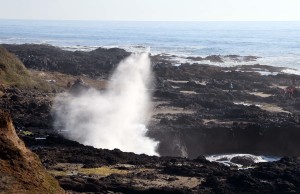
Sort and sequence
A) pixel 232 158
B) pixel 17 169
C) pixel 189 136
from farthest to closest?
1. pixel 189 136
2. pixel 232 158
3. pixel 17 169

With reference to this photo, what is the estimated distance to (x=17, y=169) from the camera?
48.8ft

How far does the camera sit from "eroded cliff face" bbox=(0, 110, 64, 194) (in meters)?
14.4

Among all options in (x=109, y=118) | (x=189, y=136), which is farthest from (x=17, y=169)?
(x=109, y=118)

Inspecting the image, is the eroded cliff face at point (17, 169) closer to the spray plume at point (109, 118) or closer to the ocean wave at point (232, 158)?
the ocean wave at point (232, 158)

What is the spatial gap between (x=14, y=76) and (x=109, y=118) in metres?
17.2

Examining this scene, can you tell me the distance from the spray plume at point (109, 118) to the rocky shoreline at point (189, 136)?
1.06 m

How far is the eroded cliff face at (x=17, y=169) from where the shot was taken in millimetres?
14367

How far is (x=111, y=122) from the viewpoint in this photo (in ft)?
121

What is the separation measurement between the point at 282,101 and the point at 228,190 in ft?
97.0

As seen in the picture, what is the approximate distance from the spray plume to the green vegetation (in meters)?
5.09

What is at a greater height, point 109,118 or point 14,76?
point 14,76

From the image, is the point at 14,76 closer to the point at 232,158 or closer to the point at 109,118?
the point at 109,118

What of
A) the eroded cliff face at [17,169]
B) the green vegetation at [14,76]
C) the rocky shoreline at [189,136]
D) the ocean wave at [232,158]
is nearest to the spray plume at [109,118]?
the rocky shoreline at [189,136]

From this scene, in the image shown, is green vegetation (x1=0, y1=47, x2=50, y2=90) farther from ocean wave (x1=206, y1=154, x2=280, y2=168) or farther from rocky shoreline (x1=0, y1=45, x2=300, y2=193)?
ocean wave (x1=206, y1=154, x2=280, y2=168)
